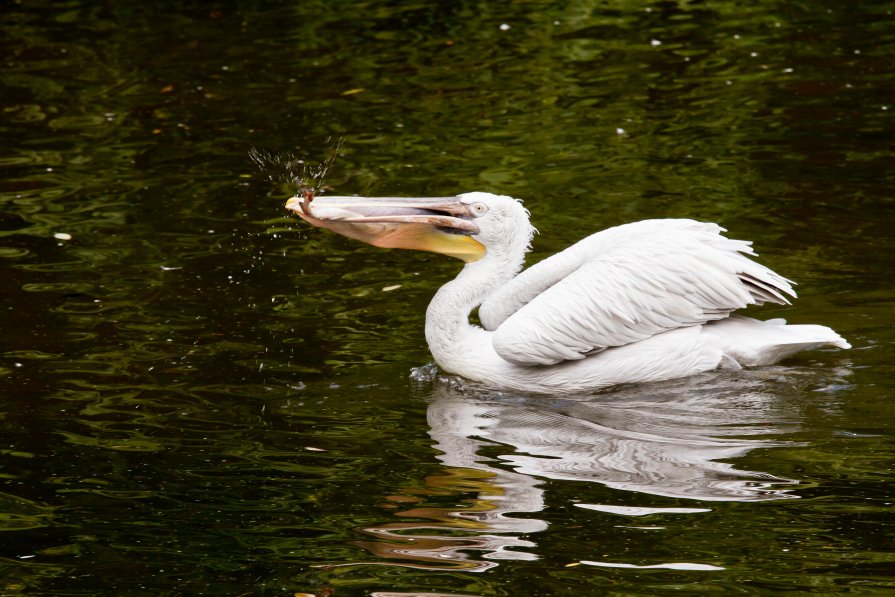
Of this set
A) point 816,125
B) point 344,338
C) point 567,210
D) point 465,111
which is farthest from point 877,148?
point 344,338

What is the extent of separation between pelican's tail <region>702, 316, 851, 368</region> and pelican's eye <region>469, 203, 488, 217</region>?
1.04m

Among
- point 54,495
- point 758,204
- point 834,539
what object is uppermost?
point 758,204

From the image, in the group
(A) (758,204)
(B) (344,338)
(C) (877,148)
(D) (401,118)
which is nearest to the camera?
(B) (344,338)

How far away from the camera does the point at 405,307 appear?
20.9ft

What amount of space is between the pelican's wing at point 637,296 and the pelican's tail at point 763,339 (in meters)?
0.09

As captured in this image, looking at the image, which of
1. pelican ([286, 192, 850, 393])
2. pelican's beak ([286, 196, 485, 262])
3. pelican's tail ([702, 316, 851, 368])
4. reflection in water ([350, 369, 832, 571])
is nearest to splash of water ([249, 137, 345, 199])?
pelican's beak ([286, 196, 485, 262])

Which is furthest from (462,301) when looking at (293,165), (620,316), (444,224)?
(293,165)

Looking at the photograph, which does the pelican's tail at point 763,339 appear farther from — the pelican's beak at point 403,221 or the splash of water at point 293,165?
the splash of water at point 293,165

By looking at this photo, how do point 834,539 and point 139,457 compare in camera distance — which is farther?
point 139,457

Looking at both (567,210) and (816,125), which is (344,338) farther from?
(816,125)

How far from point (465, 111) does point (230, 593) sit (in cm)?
A: 601

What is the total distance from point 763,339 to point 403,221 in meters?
1.53

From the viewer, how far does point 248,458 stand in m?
4.83

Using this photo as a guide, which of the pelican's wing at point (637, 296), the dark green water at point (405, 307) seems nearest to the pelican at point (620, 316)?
the pelican's wing at point (637, 296)
